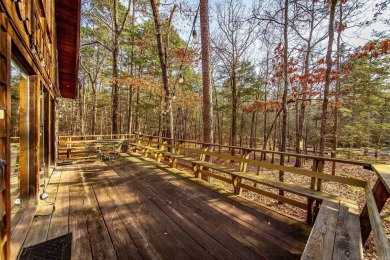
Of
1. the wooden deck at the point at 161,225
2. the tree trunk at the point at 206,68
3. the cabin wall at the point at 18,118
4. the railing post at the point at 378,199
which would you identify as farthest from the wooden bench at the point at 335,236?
the tree trunk at the point at 206,68

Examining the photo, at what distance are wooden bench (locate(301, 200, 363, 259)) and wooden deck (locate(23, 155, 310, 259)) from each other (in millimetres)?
443

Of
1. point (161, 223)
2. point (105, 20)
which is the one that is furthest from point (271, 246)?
point (105, 20)

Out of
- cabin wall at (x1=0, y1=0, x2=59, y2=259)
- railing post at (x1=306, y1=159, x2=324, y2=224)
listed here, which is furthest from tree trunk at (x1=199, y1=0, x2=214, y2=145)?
cabin wall at (x1=0, y1=0, x2=59, y2=259)

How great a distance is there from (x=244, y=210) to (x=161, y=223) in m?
1.37

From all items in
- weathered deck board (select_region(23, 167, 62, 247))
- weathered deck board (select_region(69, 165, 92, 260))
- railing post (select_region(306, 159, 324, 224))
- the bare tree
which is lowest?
weathered deck board (select_region(23, 167, 62, 247))

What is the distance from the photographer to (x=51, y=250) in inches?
80.8

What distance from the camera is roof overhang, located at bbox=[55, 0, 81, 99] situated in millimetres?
5328

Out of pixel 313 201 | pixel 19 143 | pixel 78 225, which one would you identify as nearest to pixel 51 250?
pixel 78 225

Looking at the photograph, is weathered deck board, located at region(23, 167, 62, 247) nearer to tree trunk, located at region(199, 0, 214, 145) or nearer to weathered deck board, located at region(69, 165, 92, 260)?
weathered deck board, located at region(69, 165, 92, 260)

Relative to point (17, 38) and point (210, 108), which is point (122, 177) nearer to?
point (210, 108)

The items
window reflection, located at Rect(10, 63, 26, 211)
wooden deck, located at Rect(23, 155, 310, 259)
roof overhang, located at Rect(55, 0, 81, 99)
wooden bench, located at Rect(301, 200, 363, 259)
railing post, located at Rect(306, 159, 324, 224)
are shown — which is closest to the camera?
wooden bench, located at Rect(301, 200, 363, 259)

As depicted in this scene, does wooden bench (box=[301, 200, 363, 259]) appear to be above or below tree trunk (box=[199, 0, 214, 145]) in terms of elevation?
below

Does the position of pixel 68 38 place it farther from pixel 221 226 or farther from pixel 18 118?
pixel 221 226

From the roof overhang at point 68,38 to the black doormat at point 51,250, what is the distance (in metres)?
5.82
